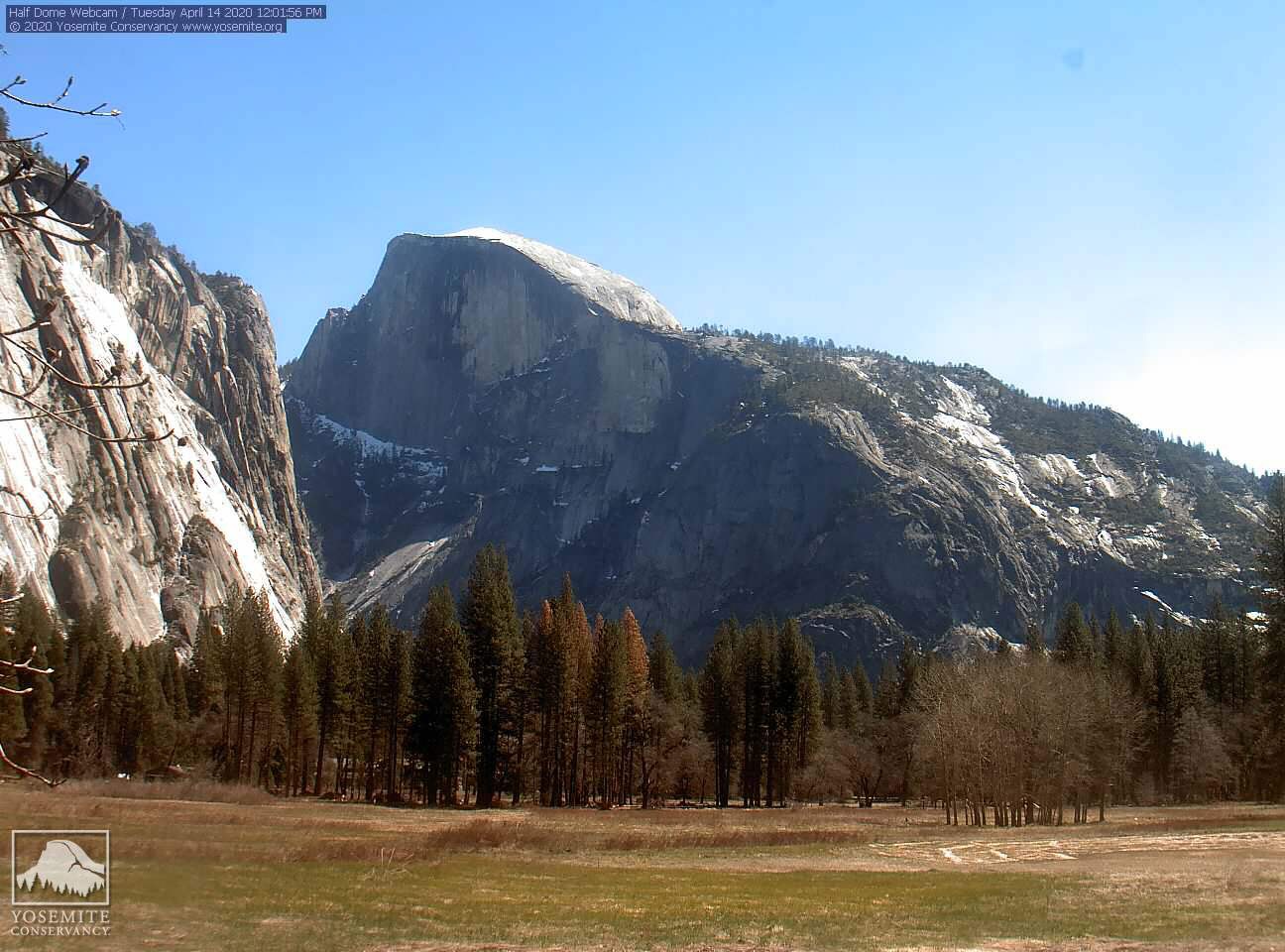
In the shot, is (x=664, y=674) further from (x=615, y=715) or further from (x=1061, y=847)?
(x=1061, y=847)

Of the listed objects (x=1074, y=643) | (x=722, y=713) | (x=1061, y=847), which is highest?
(x=1074, y=643)

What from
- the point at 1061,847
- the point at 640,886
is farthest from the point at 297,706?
the point at 1061,847

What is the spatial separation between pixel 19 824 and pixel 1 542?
93.4m

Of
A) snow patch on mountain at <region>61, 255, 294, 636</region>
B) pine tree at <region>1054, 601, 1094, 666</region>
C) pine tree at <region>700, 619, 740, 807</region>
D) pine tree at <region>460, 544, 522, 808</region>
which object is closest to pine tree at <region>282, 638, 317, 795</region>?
pine tree at <region>460, 544, 522, 808</region>

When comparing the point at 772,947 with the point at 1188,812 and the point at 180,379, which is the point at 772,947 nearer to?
the point at 1188,812

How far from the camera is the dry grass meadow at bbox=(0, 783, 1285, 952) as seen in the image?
19219 millimetres

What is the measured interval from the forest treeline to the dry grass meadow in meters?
16.8

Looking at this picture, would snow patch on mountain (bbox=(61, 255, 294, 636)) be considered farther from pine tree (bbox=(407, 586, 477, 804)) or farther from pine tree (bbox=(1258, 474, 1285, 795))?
pine tree (bbox=(1258, 474, 1285, 795))

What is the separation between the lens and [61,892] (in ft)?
50.6

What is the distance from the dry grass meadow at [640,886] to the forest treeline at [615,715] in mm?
16819

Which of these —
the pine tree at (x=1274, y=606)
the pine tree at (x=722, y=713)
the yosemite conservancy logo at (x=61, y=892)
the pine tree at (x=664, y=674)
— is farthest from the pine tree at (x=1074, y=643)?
the yosemite conservancy logo at (x=61, y=892)

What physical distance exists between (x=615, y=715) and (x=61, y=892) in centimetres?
6017

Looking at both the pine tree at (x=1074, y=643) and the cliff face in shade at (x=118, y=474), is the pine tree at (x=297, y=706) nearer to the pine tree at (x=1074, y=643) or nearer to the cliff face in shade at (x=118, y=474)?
the cliff face in shade at (x=118, y=474)

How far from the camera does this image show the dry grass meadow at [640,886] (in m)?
19.2
